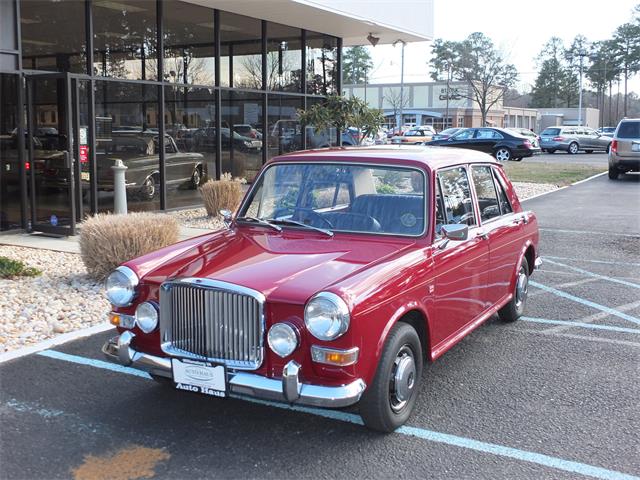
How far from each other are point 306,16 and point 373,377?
12.4 meters

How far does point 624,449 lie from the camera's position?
374cm

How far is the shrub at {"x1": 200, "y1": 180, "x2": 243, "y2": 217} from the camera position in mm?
12016

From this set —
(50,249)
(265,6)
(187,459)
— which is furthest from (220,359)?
(265,6)

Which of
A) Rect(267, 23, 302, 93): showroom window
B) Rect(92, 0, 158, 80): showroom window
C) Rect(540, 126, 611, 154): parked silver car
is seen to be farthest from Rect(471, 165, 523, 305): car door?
Rect(540, 126, 611, 154): parked silver car

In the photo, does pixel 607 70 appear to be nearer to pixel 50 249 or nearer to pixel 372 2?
pixel 372 2

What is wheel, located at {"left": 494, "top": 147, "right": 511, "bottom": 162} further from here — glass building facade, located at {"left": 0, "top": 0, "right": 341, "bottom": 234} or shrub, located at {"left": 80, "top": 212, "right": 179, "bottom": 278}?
shrub, located at {"left": 80, "top": 212, "right": 179, "bottom": 278}

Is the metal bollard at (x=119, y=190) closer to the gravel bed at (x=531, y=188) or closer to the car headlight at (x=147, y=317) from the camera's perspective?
the car headlight at (x=147, y=317)

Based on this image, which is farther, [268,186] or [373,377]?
[268,186]

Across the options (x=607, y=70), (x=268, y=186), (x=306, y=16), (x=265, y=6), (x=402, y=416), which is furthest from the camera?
(x=607, y=70)

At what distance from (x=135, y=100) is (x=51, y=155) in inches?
90.0

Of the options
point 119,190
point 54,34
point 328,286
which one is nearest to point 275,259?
point 328,286

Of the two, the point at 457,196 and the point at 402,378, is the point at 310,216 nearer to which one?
the point at 457,196

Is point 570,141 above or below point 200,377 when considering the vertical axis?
above

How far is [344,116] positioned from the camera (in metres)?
15.2
